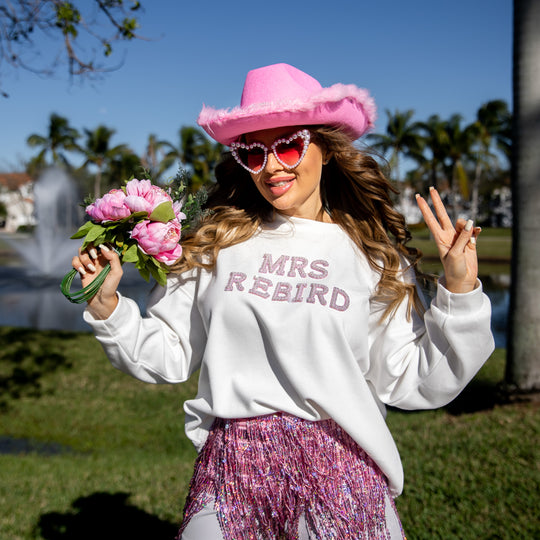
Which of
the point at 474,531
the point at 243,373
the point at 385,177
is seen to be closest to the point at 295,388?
the point at 243,373

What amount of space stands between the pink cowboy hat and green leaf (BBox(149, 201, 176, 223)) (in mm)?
374

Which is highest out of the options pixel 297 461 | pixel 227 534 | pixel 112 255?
pixel 112 255

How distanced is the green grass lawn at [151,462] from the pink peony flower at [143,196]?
2503mm

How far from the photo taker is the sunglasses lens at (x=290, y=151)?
2.07 metres

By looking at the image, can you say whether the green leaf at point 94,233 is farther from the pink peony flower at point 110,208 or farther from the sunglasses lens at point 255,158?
the sunglasses lens at point 255,158

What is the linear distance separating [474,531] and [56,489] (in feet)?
9.31

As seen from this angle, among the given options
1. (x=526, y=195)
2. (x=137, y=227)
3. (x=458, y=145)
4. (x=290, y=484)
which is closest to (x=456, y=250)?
(x=290, y=484)

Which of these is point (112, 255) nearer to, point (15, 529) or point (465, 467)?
point (15, 529)

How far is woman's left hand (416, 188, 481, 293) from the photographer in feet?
6.00

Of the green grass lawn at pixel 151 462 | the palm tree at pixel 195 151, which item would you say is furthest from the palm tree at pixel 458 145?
the green grass lawn at pixel 151 462

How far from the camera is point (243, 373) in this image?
1953mm

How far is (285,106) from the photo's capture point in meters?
1.96

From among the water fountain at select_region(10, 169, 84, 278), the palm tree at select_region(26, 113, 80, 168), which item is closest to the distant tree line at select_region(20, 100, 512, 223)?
the palm tree at select_region(26, 113, 80, 168)

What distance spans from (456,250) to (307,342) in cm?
56
